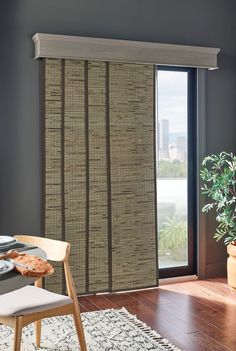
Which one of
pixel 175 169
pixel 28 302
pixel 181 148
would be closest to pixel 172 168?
pixel 175 169

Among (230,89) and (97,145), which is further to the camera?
(230,89)

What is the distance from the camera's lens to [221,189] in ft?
13.8

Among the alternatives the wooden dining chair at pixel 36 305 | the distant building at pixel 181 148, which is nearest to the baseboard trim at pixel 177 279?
the distant building at pixel 181 148

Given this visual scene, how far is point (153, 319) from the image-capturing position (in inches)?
134

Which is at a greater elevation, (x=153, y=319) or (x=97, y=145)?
(x=97, y=145)

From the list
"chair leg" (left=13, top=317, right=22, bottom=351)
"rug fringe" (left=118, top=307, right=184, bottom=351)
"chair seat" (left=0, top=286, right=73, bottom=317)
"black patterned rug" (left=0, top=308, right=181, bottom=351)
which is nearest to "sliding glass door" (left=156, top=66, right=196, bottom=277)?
"rug fringe" (left=118, top=307, right=184, bottom=351)

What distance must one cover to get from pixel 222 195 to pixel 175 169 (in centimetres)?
48

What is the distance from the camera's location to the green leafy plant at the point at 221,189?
4.10 metres

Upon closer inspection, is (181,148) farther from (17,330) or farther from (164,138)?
(17,330)

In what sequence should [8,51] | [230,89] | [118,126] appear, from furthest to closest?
[230,89] < [118,126] < [8,51]

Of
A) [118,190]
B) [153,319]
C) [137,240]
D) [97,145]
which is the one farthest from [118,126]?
[153,319]

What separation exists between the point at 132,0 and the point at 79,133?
126cm

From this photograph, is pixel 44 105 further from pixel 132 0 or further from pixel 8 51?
pixel 132 0

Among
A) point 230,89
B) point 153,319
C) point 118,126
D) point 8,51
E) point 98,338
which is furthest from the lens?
point 230,89
